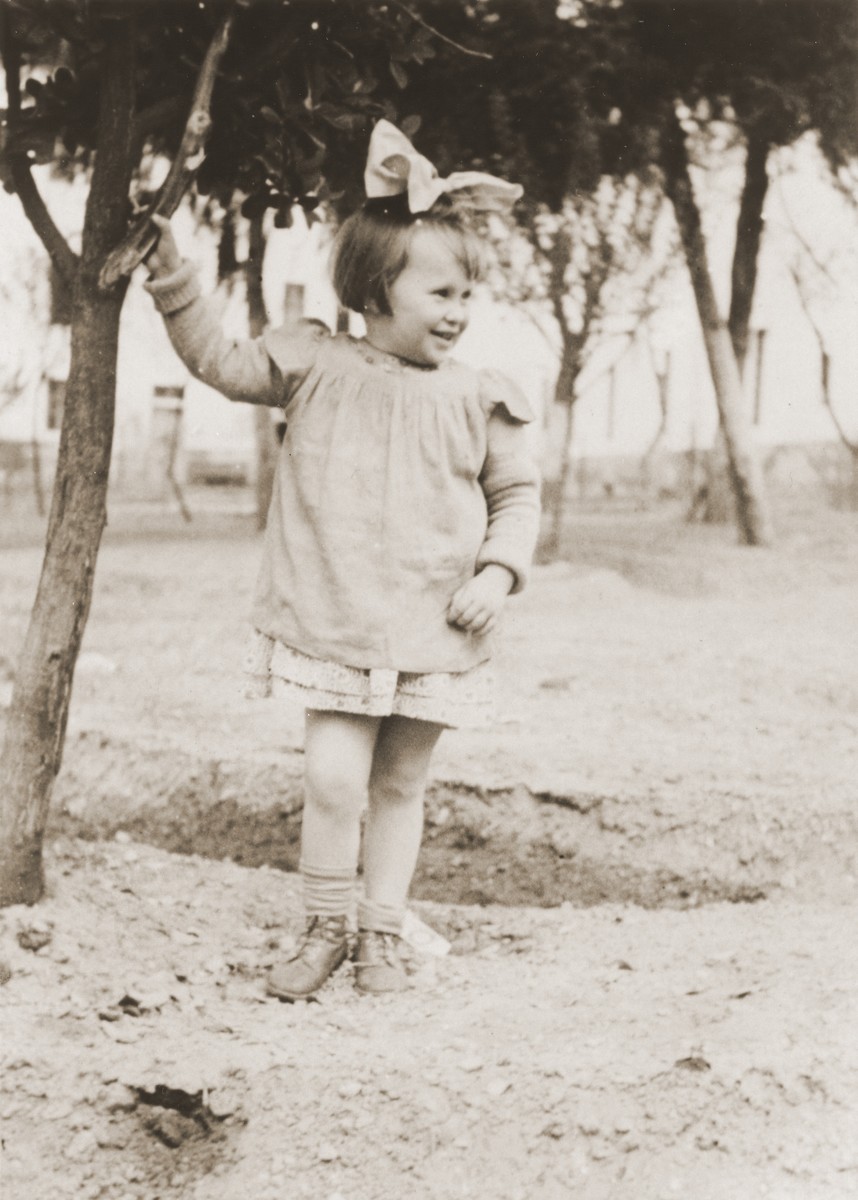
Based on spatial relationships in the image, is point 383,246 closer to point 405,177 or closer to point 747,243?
point 405,177

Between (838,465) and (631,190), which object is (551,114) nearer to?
(631,190)

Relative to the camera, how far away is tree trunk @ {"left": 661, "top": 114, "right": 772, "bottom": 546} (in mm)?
10344

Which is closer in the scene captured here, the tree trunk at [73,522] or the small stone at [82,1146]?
the small stone at [82,1146]

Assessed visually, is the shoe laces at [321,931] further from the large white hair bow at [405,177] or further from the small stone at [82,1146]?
the large white hair bow at [405,177]

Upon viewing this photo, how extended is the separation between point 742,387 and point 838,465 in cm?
658

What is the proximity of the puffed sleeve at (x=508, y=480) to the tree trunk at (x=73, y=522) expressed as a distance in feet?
2.52

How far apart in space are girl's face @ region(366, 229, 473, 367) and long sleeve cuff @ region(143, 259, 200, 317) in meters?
0.36

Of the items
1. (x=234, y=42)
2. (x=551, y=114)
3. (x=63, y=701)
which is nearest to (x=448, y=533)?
(x=63, y=701)

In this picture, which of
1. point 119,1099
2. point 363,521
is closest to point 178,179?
point 363,521

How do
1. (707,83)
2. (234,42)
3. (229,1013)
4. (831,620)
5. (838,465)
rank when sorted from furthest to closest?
(838,465)
(707,83)
(831,620)
(234,42)
(229,1013)

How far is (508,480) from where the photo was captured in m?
2.87

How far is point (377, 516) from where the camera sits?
107 inches

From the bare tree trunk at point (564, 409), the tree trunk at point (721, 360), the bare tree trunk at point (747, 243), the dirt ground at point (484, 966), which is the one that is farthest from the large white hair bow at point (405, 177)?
the bare tree trunk at point (747, 243)

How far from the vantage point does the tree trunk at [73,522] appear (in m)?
2.87
